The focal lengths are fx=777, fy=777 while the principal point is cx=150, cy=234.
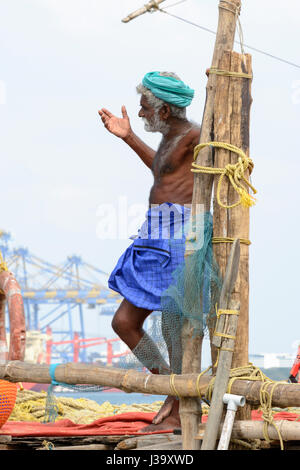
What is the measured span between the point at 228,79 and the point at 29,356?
166 ft

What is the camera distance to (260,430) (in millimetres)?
3648

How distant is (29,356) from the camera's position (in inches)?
2099

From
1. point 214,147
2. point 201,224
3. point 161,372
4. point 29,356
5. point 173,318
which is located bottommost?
point 29,356

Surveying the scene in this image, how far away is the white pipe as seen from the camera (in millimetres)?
3588

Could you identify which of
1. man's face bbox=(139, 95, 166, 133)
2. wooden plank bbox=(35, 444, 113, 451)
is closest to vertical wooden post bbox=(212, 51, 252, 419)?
man's face bbox=(139, 95, 166, 133)

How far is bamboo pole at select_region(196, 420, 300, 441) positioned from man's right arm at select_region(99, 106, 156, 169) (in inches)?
80.0

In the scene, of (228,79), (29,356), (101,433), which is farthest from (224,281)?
(29,356)

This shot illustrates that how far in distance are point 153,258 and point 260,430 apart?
4.17 ft

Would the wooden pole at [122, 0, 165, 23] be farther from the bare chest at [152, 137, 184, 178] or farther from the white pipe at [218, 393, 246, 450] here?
the white pipe at [218, 393, 246, 450]

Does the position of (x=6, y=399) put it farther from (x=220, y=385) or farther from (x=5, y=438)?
(x=220, y=385)

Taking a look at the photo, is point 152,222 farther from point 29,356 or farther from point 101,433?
point 29,356

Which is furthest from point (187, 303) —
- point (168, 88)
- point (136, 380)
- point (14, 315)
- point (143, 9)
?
point (143, 9)

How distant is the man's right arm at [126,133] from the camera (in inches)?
200

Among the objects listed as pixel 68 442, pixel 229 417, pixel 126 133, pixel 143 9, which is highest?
pixel 143 9
